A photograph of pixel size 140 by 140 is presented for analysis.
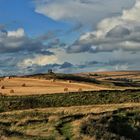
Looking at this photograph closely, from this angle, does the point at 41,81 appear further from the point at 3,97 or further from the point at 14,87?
the point at 3,97

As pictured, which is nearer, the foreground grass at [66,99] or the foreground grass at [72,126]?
the foreground grass at [72,126]

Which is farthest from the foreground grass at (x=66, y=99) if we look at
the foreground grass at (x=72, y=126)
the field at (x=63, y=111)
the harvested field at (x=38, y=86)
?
the foreground grass at (x=72, y=126)

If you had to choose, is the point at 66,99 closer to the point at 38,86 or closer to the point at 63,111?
the point at 38,86

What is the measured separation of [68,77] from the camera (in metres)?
84.8

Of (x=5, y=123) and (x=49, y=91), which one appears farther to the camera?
(x=49, y=91)

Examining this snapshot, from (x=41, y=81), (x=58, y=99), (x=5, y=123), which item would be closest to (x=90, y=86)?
(x=41, y=81)

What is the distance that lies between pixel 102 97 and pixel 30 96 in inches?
340

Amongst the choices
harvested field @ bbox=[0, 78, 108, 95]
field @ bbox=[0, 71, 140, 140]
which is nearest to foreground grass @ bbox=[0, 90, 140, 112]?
field @ bbox=[0, 71, 140, 140]

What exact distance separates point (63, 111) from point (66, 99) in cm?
1133

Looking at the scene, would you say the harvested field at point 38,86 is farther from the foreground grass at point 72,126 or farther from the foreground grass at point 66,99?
the foreground grass at point 72,126

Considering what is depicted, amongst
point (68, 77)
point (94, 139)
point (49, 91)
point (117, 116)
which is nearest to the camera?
point (94, 139)

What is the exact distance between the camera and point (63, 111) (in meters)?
52.2

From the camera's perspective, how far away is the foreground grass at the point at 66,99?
6106 cm

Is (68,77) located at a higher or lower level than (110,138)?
higher
